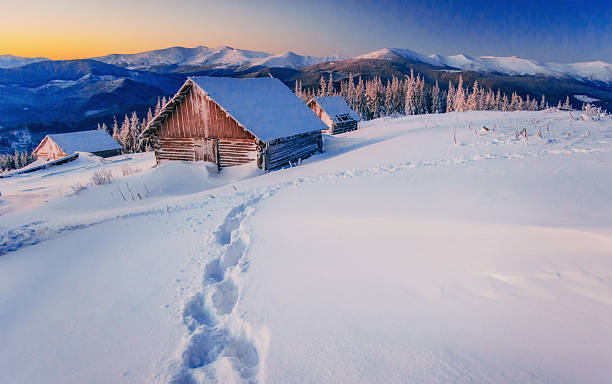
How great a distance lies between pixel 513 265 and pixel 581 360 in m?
1.42

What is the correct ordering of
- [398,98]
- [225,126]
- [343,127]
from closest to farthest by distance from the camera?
[225,126]
[343,127]
[398,98]

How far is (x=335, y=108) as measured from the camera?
4284cm

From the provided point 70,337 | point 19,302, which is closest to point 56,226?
point 19,302

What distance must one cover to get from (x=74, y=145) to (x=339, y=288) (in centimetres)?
5757

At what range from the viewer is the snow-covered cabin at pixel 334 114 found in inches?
1576

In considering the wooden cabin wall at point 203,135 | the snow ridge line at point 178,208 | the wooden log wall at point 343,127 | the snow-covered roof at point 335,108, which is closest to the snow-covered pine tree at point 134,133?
the snow-covered roof at point 335,108

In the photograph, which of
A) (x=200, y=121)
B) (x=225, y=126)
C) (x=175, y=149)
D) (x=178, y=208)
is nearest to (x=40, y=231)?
(x=178, y=208)

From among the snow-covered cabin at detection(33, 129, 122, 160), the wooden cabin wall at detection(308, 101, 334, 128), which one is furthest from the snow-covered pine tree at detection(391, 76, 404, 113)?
Result: the snow-covered cabin at detection(33, 129, 122, 160)

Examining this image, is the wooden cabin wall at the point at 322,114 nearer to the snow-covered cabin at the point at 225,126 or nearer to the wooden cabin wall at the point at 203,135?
the snow-covered cabin at the point at 225,126

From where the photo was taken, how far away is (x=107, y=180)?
13727 millimetres

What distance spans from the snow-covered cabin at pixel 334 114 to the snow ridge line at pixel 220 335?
3485cm

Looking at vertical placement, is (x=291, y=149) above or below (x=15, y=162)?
above

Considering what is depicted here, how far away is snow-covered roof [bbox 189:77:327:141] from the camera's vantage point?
16.0 m

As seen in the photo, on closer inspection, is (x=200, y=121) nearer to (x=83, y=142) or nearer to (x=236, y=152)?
(x=236, y=152)
